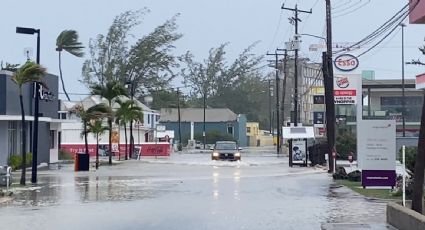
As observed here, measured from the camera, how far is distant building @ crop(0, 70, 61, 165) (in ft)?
132

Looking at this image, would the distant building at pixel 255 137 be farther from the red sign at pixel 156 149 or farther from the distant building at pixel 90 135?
the red sign at pixel 156 149

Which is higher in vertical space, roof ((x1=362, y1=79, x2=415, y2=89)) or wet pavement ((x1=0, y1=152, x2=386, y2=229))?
roof ((x1=362, y1=79, x2=415, y2=89))

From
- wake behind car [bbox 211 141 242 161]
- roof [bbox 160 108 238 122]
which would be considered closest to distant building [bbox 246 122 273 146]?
roof [bbox 160 108 238 122]

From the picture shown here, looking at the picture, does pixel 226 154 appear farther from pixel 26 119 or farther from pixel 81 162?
pixel 26 119

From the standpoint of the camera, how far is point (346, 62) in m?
45.2

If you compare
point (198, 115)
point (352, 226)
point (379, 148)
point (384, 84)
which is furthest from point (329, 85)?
point (198, 115)

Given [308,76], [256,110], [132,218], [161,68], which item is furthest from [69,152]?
[256,110]

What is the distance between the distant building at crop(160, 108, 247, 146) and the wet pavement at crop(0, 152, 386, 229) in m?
93.2

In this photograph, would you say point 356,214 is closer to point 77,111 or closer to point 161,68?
point 77,111

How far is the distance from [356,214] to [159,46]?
279 ft

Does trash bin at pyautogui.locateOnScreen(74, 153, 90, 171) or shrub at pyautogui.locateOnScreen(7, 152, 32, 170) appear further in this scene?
trash bin at pyautogui.locateOnScreen(74, 153, 90, 171)

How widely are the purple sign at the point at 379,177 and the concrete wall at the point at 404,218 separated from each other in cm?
980

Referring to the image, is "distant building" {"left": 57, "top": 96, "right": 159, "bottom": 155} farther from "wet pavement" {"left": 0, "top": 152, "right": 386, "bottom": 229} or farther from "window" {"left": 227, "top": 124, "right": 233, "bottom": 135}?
"wet pavement" {"left": 0, "top": 152, "right": 386, "bottom": 229}

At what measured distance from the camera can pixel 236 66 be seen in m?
145
